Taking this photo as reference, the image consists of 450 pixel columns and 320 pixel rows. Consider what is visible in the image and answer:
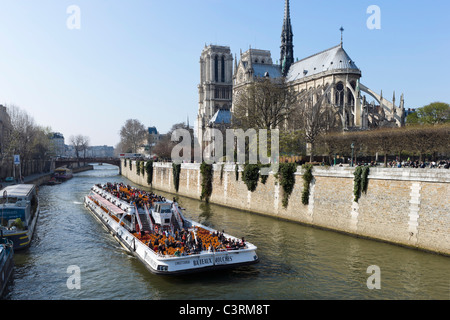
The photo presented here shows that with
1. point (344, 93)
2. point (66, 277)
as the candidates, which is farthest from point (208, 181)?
point (344, 93)

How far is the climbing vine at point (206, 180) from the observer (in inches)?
1703

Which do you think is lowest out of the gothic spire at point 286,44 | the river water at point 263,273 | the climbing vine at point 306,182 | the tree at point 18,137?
the river water at point 263,273

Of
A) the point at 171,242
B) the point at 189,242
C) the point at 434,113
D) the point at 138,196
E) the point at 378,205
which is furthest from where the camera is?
the point at 434,113

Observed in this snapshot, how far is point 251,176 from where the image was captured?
3519 centimetres

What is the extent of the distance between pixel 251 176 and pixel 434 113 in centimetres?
3872

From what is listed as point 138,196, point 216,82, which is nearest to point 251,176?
point 138,196

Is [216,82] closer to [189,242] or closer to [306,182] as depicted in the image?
[306,182]

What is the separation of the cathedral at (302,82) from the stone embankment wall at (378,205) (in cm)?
2282

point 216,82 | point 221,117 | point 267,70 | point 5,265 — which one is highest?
point 216,82

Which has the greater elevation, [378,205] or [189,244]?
[378,205]

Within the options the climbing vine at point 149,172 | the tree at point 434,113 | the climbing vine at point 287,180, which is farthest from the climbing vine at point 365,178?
the climbing vine at point 149,172

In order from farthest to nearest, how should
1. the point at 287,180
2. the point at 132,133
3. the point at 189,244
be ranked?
1. the point at 132,133
2. the point at 287,180
3. the point at 189,244

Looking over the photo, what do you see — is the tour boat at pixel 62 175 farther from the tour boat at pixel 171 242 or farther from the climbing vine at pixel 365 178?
the climbing vine at pixel 365 178

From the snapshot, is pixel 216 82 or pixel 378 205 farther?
pixel 216 82
